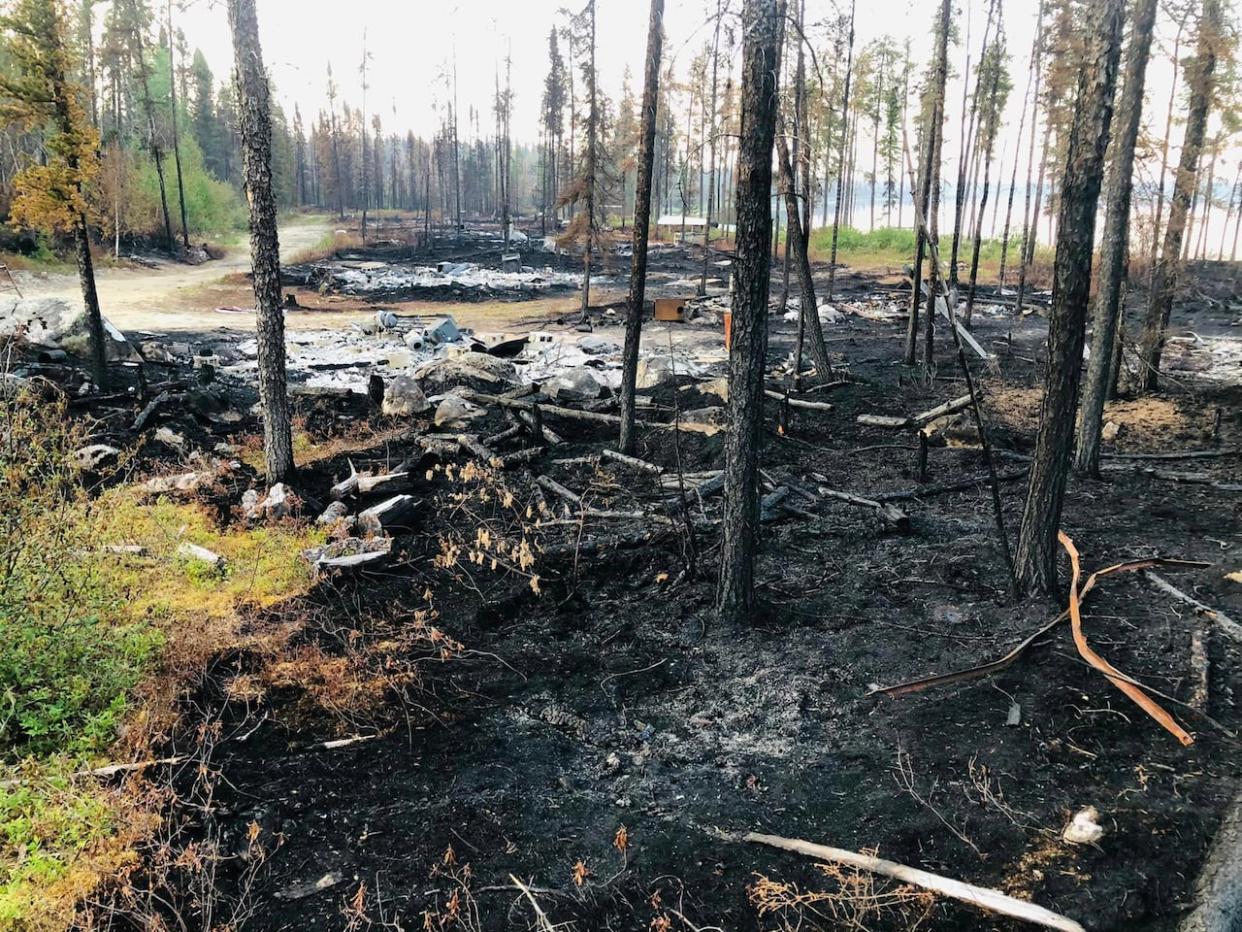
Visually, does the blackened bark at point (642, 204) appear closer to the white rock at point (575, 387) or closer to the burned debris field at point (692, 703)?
the burned debris field at point (692, 703)

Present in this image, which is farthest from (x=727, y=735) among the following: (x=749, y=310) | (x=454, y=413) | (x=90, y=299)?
(x=90, y=299)

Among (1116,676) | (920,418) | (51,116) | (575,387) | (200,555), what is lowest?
(200,555)

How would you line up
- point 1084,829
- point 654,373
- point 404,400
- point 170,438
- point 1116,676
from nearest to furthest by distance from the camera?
point 1084,829
point 1116,676
point 170,438
point 404,400
point 654,373

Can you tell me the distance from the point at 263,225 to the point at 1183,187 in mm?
17209

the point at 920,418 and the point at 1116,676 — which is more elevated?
the point at 920,418

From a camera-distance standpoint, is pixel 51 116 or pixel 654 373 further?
pixel 654 373

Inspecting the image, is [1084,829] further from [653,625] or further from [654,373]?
[654,373]

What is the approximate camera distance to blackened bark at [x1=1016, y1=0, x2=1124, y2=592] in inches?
249

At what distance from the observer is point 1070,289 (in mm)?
6680

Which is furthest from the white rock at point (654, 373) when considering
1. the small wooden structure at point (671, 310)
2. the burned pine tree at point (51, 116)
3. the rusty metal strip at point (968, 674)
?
the burned pine tree at point (51, 116)

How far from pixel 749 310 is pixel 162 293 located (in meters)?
35.1

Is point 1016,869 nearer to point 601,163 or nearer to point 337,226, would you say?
point 601,163

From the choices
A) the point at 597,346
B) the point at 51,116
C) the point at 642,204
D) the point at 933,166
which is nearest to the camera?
the point at 642,204

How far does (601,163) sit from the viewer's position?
80.7 feet
